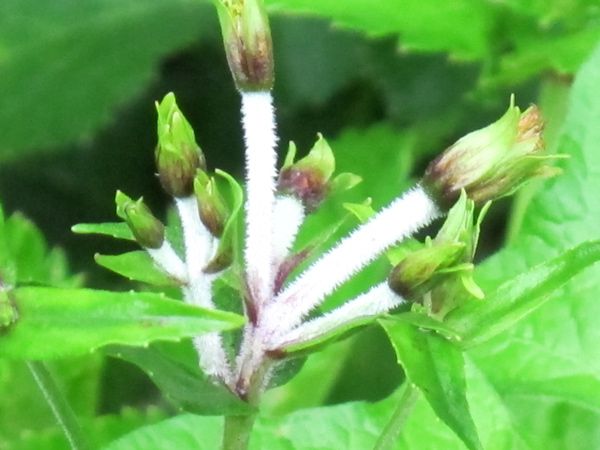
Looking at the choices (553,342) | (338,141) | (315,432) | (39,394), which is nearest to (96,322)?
(315,432)

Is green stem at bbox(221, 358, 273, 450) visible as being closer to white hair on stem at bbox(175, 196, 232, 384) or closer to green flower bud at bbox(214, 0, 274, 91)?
white hair on stem at bbox(175, 196, 232, 384)

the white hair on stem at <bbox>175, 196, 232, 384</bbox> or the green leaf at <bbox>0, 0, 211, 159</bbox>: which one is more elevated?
the white hair on stem at <bbox>175, 196, 232, 384</bbox>

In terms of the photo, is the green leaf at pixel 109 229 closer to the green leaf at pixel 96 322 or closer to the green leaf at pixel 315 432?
the green leaf at pixel 96 322

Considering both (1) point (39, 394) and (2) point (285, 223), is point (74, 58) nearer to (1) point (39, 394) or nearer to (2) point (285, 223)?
(1) point (39, 394)

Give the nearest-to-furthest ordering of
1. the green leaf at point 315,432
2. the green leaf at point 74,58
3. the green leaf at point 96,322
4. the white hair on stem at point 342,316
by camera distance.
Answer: the green leaf at point 96,322 < the white hair on stem at point 342,316 < the green leaf at point 315,432 < the green leaf at point 74,58

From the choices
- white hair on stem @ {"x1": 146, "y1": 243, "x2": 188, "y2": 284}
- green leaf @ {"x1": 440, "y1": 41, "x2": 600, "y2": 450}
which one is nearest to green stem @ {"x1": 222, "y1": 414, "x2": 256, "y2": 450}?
white hair on stem @ {"x1": 146, "y1": 243, "x2": 188, "y2": 284}

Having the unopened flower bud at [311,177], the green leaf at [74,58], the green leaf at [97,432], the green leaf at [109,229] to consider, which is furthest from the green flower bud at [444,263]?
the green leaf at [74,58]
